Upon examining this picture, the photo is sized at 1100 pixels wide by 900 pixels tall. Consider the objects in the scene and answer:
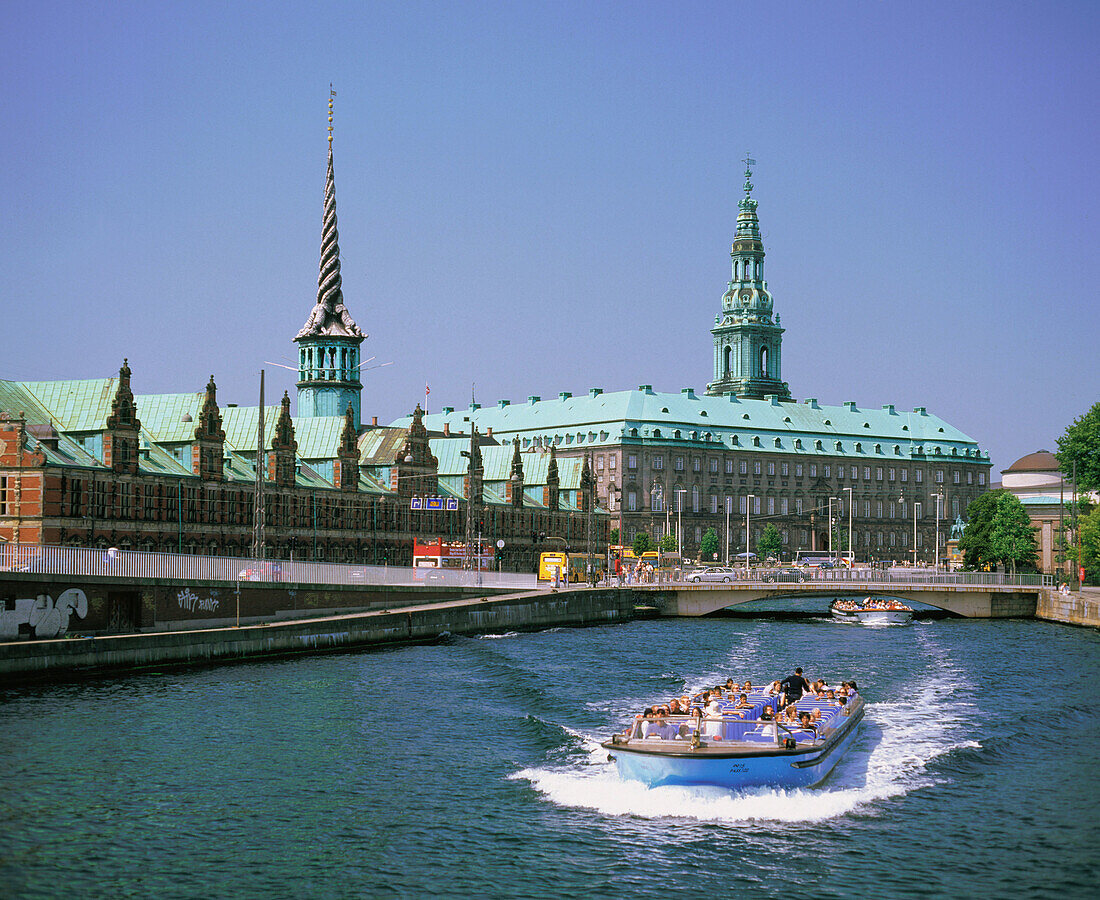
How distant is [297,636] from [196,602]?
6.04 meters

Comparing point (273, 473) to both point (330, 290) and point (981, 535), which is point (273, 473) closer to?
point (330, 290)

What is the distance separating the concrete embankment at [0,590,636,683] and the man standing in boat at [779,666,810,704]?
1263 inches

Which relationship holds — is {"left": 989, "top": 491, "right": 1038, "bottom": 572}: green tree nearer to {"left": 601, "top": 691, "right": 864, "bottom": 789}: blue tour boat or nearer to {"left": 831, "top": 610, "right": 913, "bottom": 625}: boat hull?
{"left": 831, "top": 610, "right": 913, "bottom": 625}: boat hull

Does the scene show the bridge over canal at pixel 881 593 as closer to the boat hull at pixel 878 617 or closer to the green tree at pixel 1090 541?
the boat hull at pixel 878 617

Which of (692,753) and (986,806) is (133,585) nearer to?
(692,753)

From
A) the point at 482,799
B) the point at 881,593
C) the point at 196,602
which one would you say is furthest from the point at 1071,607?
the point at 482,799

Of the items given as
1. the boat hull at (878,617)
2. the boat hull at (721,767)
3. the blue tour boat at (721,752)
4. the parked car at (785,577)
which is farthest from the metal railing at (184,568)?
the parked car at (785,577)

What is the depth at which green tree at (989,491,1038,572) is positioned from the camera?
165500mm

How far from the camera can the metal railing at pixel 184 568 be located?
2657 inches

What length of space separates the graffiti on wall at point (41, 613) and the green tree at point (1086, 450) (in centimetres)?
10278

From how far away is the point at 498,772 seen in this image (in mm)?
48031

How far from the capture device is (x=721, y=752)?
40938mm

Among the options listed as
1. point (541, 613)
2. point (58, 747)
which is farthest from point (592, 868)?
point (541, 613)

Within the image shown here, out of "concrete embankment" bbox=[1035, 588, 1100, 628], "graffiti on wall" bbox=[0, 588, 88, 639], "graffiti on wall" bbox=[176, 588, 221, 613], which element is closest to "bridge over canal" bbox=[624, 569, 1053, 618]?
"concrete embankment" bbox=[1035, 588, 1100, 628]
